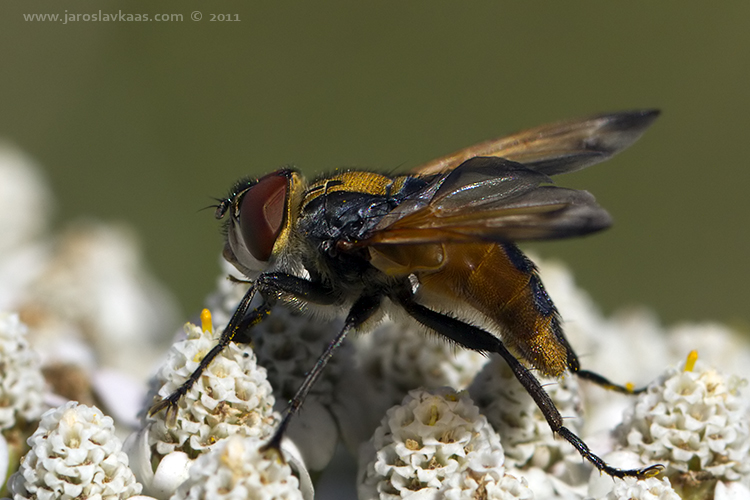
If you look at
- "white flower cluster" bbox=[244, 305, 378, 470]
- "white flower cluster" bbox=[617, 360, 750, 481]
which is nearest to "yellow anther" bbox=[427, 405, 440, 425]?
"white flower cluster" bbox=[244, 305, 378, 470]

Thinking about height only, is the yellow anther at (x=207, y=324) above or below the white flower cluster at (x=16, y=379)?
above

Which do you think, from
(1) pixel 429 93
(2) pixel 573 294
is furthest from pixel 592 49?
(2) pixel 573 294

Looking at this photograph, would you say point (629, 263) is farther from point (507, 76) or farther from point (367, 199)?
point (367, 199)

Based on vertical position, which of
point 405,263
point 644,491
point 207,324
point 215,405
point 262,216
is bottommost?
point 644,491

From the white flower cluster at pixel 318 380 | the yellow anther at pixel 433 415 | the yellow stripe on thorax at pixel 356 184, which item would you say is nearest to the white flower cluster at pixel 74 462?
the white flower cluster at pixel 318 380

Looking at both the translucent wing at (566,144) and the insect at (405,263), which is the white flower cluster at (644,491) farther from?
the translucent wing at (566,144)

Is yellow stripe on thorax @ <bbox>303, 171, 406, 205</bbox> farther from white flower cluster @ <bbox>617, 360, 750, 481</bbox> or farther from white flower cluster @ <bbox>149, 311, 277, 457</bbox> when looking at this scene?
white flower cluster @ <bbox>617, 360, 750, 481</bbox>

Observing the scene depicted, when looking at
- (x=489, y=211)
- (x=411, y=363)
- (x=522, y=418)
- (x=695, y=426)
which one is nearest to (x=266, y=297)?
(x=411, y=363)

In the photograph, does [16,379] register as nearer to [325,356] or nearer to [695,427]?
[325,356]
